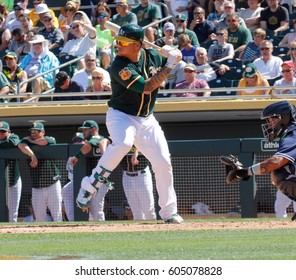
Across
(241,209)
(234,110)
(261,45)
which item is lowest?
(241,209)

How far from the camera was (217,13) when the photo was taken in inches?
714

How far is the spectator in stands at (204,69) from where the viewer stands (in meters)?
16.3

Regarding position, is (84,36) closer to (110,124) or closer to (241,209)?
(241,209)

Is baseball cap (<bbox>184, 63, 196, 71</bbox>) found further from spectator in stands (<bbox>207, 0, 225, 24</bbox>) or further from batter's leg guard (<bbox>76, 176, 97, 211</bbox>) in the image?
batter's leg guard (<bbox>76, 176, 97, 211</bbox>)

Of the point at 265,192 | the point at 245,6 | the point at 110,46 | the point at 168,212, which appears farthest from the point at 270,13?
the point at 168,212

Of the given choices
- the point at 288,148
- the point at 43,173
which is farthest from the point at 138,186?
the point at 288,148

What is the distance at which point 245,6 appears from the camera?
1883cm

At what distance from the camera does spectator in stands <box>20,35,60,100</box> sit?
1734 centimetres

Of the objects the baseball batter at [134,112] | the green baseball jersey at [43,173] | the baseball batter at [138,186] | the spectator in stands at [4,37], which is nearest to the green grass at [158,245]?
the baseball batter at [134,112]

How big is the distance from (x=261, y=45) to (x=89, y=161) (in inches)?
136

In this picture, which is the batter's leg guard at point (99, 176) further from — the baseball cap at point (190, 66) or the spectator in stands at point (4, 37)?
the spectator in stands at point (4, 37)

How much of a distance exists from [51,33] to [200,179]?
6.15 metres

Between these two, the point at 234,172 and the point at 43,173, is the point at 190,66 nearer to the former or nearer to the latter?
the point at 43,173

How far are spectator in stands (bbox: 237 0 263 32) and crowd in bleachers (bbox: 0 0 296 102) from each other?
18mm
